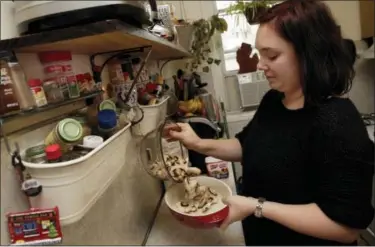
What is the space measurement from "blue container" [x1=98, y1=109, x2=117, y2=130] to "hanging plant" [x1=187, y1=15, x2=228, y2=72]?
1.61 m

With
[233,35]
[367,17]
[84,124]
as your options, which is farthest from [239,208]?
[367,17]

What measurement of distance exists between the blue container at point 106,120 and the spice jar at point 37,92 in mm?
144

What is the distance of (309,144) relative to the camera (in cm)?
81

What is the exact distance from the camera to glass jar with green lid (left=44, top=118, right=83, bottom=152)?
1.55ft

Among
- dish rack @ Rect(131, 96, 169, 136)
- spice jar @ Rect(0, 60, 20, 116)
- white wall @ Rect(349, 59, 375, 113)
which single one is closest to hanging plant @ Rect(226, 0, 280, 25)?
white wall @ Rect(349, 59, 375, 113)

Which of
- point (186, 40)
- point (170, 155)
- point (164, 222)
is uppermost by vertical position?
point (186, 40)

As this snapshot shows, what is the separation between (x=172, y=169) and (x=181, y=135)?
213 millimetres

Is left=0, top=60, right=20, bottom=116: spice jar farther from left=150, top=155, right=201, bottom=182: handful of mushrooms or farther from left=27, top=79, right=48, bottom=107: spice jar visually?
left=150, top=155, right=201, bottom=182: handful of mushrooms

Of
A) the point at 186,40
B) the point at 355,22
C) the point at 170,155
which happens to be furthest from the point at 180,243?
the point at 355,22

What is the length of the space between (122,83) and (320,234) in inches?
28.5

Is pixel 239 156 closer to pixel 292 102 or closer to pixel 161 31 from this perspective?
pixel 292 102

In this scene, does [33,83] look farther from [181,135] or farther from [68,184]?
[181,135]

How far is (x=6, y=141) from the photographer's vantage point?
1.35 ft

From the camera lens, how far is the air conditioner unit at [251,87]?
255cm
